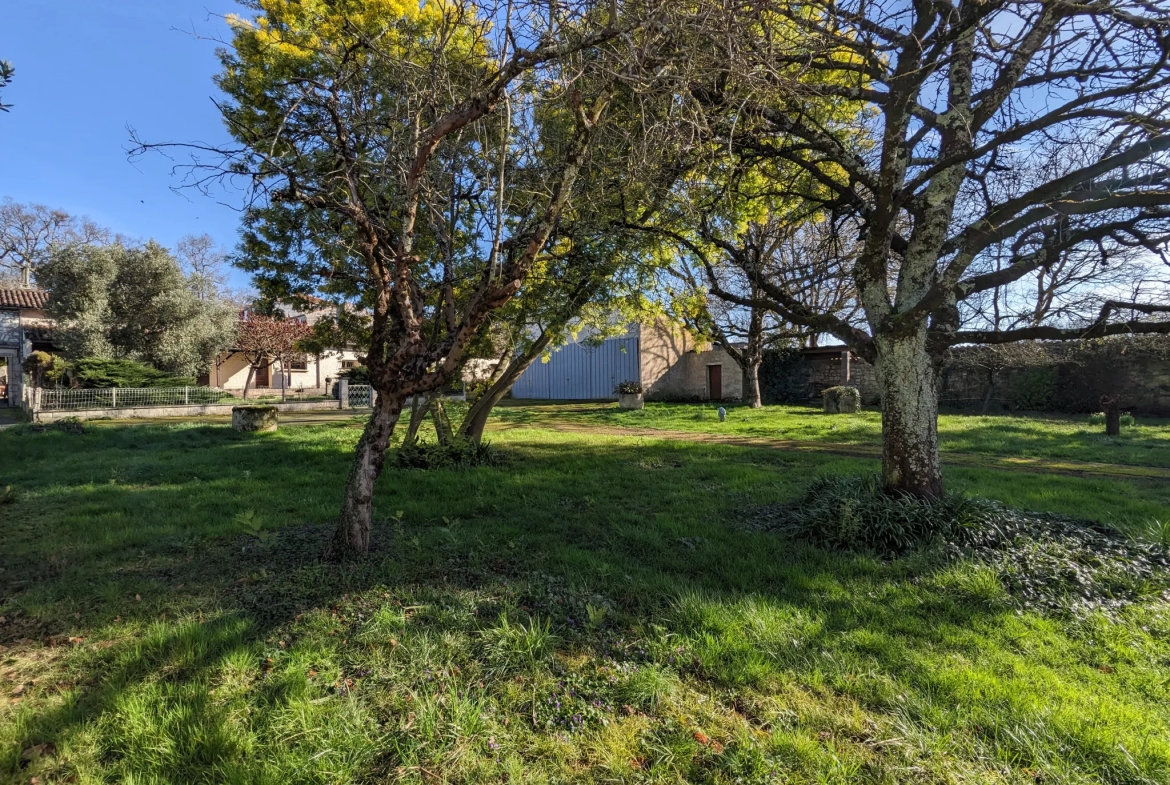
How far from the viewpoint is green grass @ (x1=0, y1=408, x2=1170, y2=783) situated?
2041 mm

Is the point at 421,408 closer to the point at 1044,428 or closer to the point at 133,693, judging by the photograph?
the point at 133,693

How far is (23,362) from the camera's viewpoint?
20812 mm

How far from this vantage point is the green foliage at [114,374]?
61.5 feet

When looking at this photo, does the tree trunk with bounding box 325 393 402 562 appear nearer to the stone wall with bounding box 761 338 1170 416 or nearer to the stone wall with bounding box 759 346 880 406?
the stone wall with bounding box 761 338 1170 416

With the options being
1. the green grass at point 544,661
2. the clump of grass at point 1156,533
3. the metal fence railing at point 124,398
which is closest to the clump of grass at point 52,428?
the metal fence railing at point 124,398

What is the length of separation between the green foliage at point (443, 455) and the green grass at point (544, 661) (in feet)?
9.08

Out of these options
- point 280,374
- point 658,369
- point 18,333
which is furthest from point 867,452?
point 18,333

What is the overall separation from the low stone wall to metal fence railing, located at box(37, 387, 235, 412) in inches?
6.8

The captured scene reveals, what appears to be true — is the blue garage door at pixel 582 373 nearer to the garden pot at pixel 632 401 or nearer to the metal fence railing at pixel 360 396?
the garden pot at pixel 632 401

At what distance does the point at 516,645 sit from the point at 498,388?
631 centimetres

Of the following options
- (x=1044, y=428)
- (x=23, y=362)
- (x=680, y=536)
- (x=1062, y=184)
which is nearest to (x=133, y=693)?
(x=680, y=536)

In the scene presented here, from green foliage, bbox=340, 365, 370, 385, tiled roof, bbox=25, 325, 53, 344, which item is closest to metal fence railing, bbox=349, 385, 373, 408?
green foliage, bbox=340, 365, 370, 385

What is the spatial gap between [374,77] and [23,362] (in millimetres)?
25399

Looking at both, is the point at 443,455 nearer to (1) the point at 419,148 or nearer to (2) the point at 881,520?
(1) the point at 419,148
